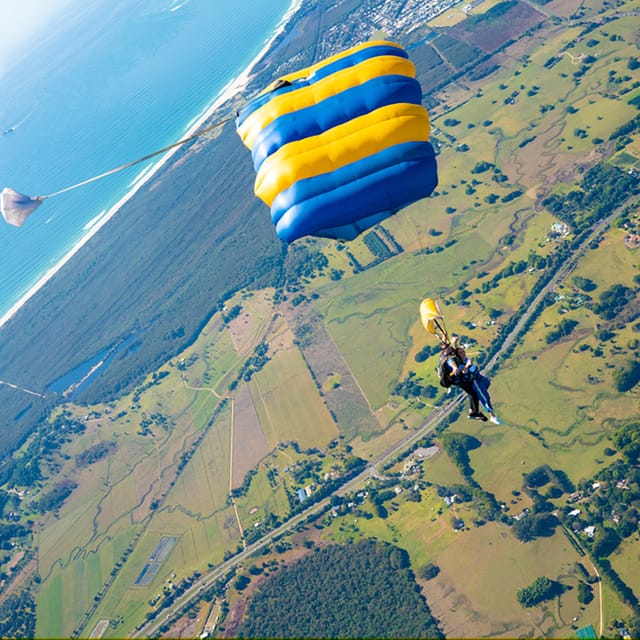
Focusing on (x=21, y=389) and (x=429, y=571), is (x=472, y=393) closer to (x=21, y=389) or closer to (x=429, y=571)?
(x=429, y=571)

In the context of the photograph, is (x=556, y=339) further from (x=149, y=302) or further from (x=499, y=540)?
(x=149, y=302)

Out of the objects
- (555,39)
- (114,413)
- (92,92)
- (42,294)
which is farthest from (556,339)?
(92,92)

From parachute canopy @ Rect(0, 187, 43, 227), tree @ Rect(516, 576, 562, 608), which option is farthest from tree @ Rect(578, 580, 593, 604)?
parachute canopy @ Rect(0, 187, 43, 227)

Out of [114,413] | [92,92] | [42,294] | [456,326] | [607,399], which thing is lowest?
[607,399]

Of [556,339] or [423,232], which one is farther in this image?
[423,232]

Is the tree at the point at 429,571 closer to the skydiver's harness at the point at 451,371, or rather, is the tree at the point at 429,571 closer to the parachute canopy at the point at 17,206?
the skydiver's harness at the point at 451,371
